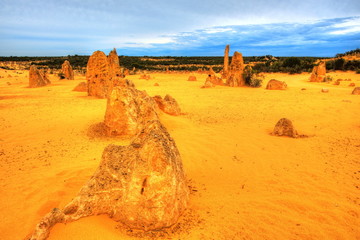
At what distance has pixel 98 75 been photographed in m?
14.2

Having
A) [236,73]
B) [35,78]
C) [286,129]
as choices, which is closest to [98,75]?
[35,78]

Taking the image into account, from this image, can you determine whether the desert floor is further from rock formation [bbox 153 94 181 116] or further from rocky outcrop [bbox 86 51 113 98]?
rocky outcrop [bbox 86 51 113 98]

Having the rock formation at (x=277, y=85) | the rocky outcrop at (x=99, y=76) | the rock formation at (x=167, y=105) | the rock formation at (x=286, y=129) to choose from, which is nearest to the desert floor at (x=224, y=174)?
the rock formation at (x=286, y=129)

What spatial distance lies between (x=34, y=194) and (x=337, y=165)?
20.0 feet

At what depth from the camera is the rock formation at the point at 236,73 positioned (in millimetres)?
20219

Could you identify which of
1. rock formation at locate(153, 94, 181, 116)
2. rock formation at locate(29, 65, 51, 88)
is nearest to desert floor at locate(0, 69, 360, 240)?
rock formation at locate(153, 94, 181, 116)

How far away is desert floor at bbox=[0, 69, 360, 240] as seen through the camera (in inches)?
124

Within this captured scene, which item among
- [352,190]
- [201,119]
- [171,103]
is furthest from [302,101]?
[352,190]

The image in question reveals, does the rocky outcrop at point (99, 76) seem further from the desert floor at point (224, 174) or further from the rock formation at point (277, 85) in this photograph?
the rock formation at point (277, 85)

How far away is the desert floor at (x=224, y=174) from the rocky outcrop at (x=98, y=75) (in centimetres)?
468

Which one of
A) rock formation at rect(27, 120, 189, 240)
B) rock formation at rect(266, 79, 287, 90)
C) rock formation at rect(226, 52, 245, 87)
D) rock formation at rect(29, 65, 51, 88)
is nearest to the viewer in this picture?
rock formation at rect(27, 120, 189, 240)

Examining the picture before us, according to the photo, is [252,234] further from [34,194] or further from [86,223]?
[34,194]

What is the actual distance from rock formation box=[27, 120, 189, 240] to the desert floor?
14cm

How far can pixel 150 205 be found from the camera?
3.10m
